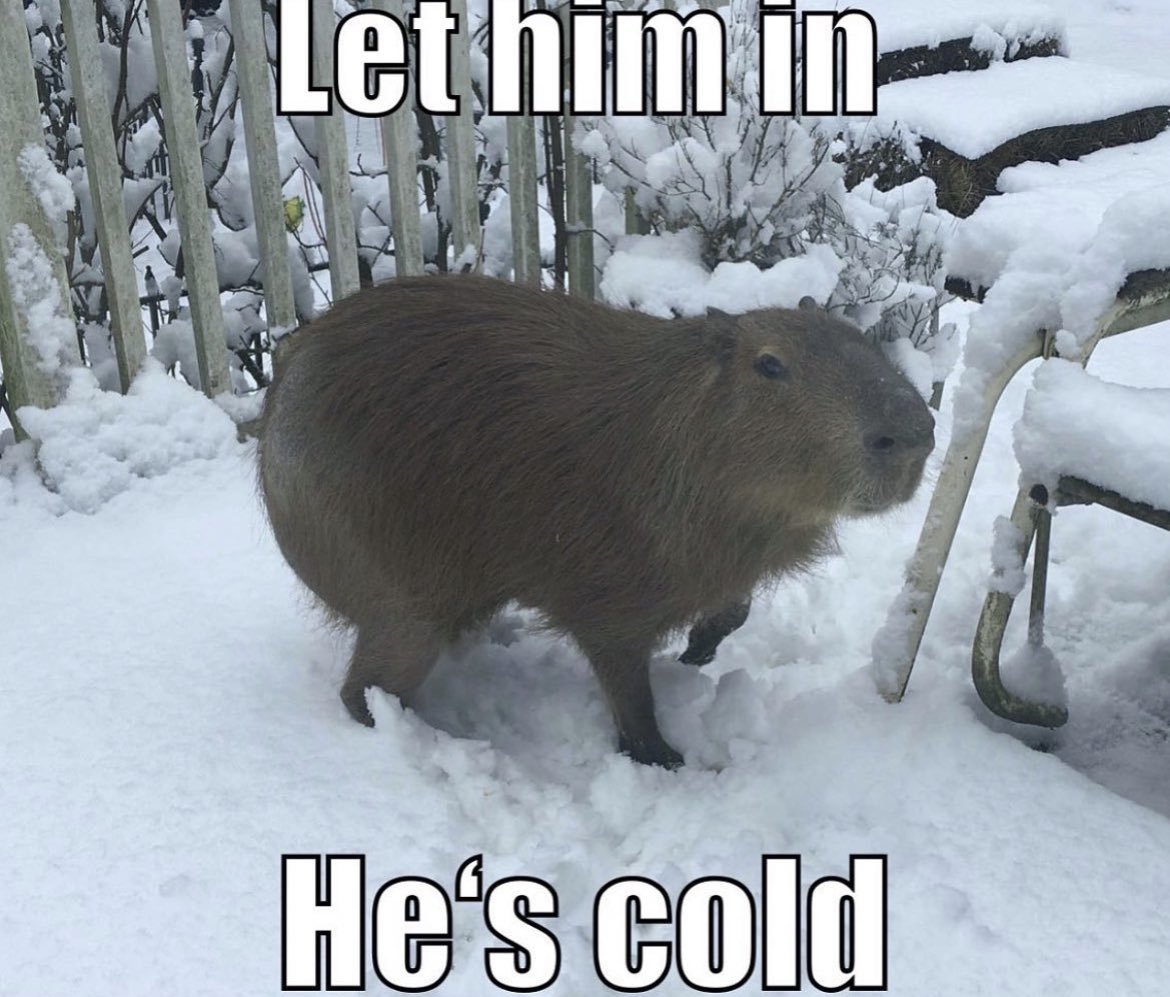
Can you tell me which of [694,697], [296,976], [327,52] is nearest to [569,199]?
[327,52]

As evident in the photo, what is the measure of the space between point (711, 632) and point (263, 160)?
1.87m

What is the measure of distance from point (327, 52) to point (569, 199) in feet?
3.11

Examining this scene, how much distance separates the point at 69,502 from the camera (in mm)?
3043

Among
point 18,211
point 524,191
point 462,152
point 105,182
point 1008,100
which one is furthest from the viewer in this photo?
point 1008,100

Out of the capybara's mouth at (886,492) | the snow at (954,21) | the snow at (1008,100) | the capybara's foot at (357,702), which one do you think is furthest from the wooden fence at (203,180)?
the snow at (954,21)

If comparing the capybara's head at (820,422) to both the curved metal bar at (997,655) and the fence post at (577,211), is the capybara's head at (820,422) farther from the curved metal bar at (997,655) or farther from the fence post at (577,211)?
the fence post at (577,211)

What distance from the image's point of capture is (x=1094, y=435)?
1.87 metres

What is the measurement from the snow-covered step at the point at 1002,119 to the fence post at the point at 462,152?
2487 mm

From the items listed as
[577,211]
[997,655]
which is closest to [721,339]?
[997,655]

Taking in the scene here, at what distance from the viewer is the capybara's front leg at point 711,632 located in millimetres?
2477

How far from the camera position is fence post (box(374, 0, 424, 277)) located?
11.6 ft

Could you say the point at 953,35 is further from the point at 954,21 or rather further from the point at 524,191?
the point at 524,191

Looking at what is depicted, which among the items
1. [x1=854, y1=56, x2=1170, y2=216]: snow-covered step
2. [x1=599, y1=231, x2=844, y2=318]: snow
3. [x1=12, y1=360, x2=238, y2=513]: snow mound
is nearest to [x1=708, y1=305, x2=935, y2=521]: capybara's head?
[x1=599, y1=231, x2=844, y2=318]: snow

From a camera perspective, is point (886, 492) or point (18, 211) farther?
point (18, 211)
